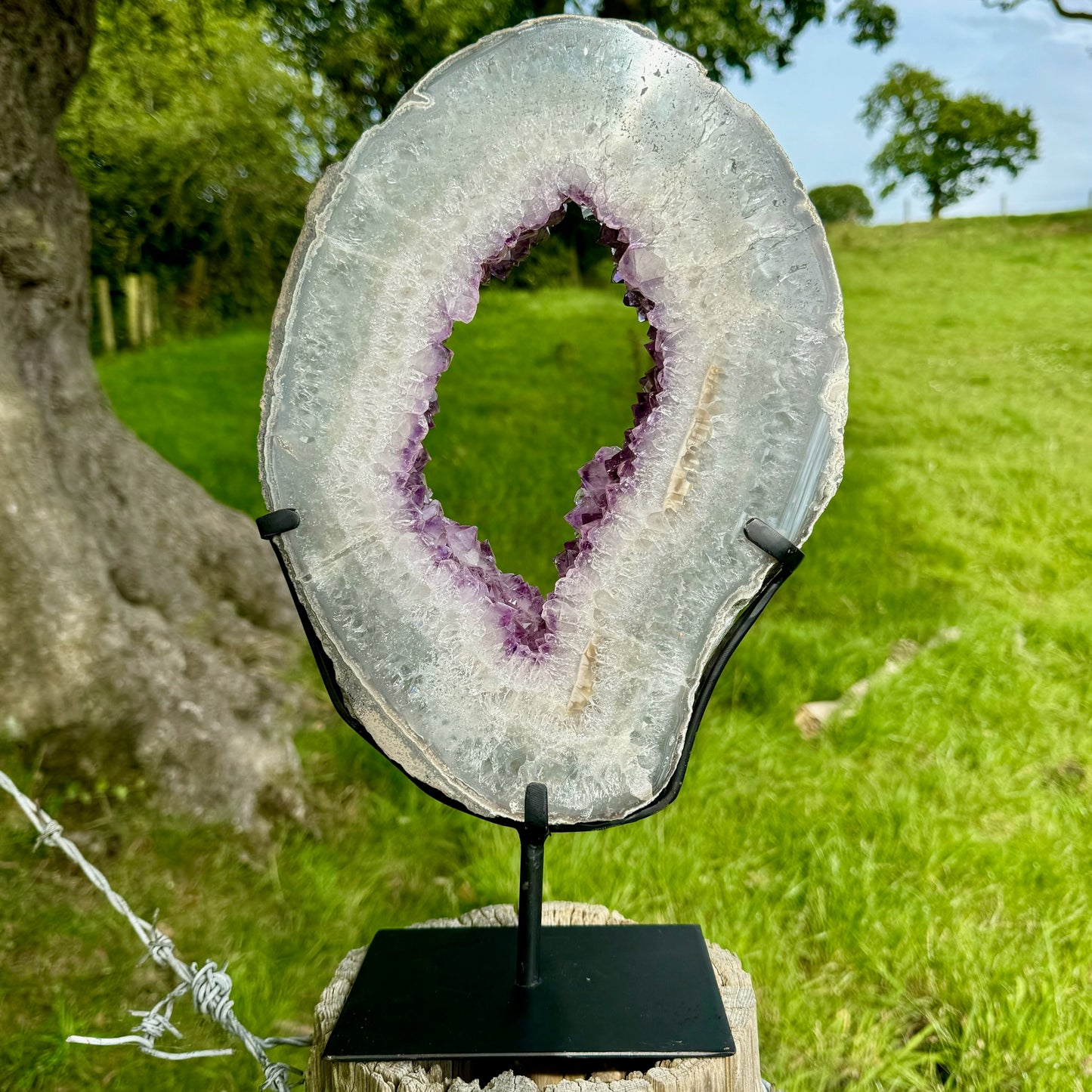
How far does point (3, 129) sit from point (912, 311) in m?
7.38

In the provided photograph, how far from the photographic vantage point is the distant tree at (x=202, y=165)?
7043mm

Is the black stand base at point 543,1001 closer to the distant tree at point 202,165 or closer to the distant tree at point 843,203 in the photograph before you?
the distant tree at point 202,165

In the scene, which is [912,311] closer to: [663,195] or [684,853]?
[684,853]

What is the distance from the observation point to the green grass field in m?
2.09

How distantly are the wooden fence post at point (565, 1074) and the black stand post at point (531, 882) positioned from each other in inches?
5.4

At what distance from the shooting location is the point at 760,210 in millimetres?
1031

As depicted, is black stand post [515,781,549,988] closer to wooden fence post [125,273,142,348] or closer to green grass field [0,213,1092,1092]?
green grass field [0,213,1092,1092]

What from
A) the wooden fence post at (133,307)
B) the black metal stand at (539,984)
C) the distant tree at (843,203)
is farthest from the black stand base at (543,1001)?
the distant tree at (843,203)

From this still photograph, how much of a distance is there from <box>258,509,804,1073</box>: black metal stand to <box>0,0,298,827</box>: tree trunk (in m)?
1.38

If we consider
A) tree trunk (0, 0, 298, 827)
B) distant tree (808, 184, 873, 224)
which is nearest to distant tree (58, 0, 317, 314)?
tree trunk (0, 0, 298, 827)

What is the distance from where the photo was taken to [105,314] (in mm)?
9008

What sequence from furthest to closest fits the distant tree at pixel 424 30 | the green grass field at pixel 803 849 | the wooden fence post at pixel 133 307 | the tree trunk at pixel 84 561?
the wooden fence post at pixel 133 307, the distant tree at pixel 424 30, the tree trunk at pixel 84 561, the green grass field at pixel 803 849

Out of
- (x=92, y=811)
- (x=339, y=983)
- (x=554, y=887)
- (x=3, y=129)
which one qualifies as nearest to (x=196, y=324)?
(x=3, y=129)

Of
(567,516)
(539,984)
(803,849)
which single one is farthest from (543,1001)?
(803,849)
